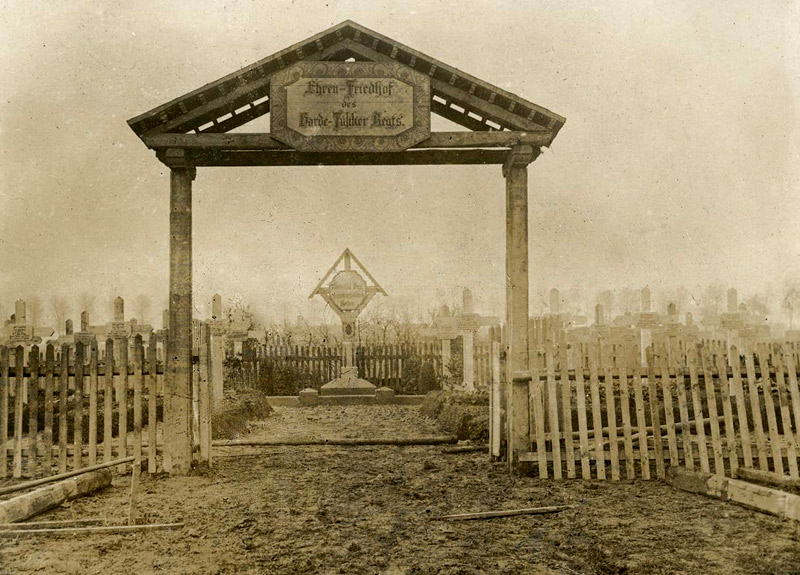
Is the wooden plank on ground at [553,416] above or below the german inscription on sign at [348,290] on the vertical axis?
below

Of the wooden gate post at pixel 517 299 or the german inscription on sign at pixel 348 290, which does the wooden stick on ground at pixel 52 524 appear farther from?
the german inscription on sign at pixel 348 290

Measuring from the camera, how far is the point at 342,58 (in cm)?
771

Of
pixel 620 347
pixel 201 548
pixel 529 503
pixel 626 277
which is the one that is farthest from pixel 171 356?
pixel 626 277

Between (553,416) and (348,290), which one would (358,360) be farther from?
(553,416)

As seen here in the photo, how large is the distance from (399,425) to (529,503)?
633 cm

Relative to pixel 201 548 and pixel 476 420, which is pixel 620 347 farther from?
Result: pixel 201 548

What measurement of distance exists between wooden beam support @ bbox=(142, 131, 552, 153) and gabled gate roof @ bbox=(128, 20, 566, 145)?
118mm

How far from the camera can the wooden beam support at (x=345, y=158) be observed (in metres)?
7.82

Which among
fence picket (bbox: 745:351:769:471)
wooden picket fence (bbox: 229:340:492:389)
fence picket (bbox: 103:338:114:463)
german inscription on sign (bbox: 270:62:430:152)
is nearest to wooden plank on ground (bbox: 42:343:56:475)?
fence picket (bbox: 103:338:114:463)

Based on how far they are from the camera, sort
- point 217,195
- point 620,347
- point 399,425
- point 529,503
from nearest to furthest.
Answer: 1. point 529,503
2. point 399,425
3. point 620,347
4. point 217,195

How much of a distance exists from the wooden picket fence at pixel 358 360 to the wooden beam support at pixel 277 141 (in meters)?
10.9

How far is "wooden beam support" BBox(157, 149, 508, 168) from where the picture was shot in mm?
7824

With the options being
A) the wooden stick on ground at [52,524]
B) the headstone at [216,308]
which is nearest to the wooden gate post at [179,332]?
the wooden stick on ground at [52,524]

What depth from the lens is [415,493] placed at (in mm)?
6215
